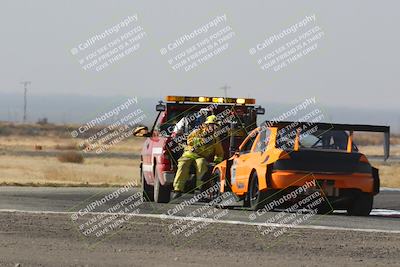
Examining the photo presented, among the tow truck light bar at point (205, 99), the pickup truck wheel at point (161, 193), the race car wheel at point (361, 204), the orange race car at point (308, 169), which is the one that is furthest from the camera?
the tow truck light bar at point (205, 99)

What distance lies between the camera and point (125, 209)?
18641mm

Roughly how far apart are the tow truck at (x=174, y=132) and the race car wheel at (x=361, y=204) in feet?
8.84

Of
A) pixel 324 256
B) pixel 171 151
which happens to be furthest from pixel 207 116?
pixel 324 256

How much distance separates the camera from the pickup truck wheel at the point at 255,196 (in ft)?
56.9

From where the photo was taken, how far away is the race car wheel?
17.8 metres

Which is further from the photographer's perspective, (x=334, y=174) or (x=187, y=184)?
(x=187, y=184)

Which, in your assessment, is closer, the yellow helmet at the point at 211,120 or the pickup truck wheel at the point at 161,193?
the yellow helmet at the point at 211,120

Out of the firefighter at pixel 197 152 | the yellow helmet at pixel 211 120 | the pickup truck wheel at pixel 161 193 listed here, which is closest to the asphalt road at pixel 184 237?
the firefighter at pixel 197 152

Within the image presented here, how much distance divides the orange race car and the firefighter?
1.21 meters

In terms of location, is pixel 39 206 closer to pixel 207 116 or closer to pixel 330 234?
pixel 207 116

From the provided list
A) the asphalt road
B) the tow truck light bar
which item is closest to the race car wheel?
the asphalt road

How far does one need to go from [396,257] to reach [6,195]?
11.3m

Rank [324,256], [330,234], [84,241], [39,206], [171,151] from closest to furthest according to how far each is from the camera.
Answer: [324,256] < [84,241] < [330,234] < [39,206] < [171,151]

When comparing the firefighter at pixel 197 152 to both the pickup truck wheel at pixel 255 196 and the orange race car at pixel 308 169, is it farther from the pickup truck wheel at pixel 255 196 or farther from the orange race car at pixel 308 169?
the pickup truck wheel at pixel 255 196
